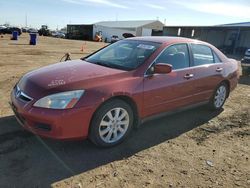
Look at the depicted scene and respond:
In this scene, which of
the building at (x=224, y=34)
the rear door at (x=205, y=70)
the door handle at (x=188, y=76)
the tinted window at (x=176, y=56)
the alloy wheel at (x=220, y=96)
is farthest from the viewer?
the building at (x=224, y=34)

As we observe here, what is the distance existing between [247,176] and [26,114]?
300 centimetres

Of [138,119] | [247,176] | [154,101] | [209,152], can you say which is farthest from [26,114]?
[247,176]

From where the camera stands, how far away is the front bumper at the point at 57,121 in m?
3.58


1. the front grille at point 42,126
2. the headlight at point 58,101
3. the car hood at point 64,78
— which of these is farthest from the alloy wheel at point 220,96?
the front grille at point 42,126

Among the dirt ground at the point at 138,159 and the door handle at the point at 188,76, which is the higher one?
the door handle at the point at 188,76

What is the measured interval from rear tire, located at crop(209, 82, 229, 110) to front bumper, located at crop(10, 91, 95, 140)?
3272mm

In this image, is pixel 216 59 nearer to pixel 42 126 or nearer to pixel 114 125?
pixel 114 125

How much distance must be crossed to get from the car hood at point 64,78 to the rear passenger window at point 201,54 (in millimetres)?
1852

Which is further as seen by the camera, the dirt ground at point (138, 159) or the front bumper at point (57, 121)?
the front bumper at point (57, 121)

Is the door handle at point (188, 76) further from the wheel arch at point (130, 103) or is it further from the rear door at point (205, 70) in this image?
the wheel arch at point (130, 103)

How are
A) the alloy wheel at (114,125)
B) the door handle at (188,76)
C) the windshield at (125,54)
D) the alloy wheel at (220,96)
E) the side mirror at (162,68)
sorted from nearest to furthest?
the alloy wheel at (114,125) → the side mirror at (162,68) → the windshield at (125,54) → the door handle at (188,76) → the alloy wheel at (220,96)

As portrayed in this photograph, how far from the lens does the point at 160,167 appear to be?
12.5 feet

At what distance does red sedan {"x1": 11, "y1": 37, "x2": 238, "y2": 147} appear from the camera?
12.0 ft

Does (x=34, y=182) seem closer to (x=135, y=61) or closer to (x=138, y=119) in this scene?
(x=138, y=119)
